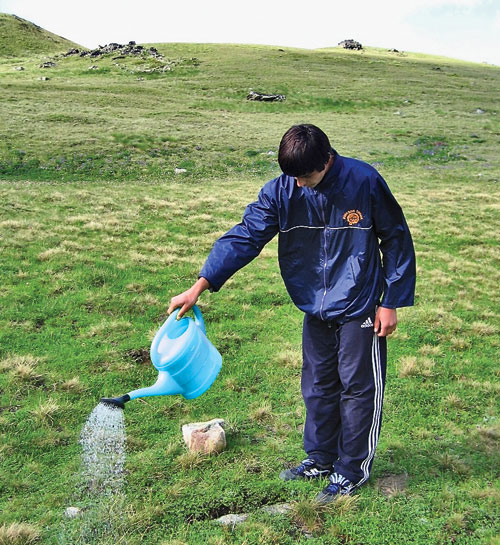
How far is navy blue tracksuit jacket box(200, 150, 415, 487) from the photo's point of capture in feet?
11.4

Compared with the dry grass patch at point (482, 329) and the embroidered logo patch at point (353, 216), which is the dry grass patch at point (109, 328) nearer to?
the embroidered logo patch at point (353, 216)

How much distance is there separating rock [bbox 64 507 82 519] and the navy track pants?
1817mm

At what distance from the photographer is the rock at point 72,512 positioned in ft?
11.9

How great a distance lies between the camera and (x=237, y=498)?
3.84m

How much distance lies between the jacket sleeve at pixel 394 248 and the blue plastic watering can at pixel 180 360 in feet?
4.48

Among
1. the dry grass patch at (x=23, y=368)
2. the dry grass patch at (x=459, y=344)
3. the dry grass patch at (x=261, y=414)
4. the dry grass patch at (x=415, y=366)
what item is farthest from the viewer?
the dry grass patch at (x=459, y=344)

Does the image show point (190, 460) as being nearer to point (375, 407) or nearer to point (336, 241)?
point (375, 407)

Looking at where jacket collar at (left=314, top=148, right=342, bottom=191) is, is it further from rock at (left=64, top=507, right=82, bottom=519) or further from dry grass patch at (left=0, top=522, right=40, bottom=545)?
dry grass patch at (left=0, top=522, right=40, bottom=545)

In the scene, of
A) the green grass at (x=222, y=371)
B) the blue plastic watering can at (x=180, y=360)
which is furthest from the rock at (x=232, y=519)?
the blue plastic watering can at (x=180, y=360)

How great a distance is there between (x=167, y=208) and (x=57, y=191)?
11.8 feet

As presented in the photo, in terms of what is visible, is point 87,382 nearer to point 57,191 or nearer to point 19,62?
point 57,191

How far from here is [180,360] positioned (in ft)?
11.6

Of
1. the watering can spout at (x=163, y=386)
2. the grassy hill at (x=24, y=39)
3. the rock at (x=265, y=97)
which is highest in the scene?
the grassy hill at (x=24, y=39)

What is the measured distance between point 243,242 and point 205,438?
183 cm
